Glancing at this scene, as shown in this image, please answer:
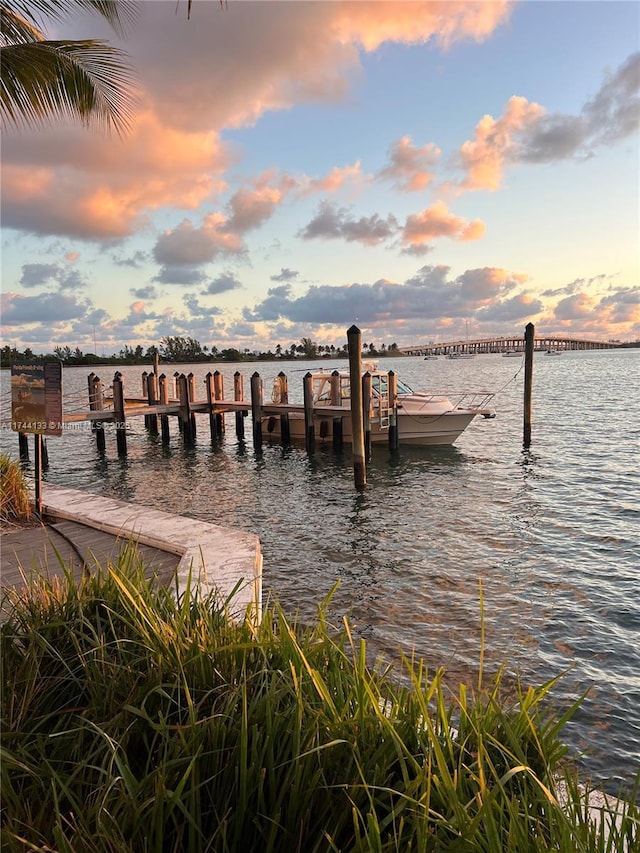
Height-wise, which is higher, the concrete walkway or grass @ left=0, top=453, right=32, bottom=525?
grass @ left=0, top=453, right=32, bottom=525

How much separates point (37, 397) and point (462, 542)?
7.16 meters

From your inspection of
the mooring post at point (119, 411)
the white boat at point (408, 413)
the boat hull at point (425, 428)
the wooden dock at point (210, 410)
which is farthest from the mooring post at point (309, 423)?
the mooring post at point (119, 411)

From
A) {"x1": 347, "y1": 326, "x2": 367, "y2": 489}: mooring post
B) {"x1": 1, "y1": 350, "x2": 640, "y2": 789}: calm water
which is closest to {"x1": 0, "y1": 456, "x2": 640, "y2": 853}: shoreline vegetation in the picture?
{"x1": 1, "y1": 350, "x2": 640, "y2": 789}: calm water

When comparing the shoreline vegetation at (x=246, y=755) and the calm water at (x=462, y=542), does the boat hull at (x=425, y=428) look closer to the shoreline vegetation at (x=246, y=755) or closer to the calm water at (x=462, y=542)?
the calm water at (x=462, y=542)

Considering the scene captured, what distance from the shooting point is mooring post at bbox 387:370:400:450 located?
67.4ft

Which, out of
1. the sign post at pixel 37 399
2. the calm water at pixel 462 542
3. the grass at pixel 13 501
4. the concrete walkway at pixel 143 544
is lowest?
the calm water at pixel 462 542

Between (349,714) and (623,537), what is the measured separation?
31.3 feet

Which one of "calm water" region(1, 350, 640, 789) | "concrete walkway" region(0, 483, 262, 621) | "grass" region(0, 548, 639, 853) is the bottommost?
"calm water" region(1, 350, 640, 789)

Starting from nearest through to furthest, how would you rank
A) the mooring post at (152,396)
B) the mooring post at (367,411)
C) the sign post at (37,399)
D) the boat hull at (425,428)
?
the sign post at (37,399) → the mooring post at (367,411) → the boat hull at (425,428) → the mooring post at (152,396)

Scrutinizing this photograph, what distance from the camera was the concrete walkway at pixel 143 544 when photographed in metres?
5.76

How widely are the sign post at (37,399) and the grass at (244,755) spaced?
5155mm

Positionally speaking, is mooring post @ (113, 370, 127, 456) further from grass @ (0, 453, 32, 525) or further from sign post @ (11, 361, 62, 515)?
sign post @ (11, 361, 62, 515)

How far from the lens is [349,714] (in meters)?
2.81

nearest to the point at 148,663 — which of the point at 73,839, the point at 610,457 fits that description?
the point at 73,839
